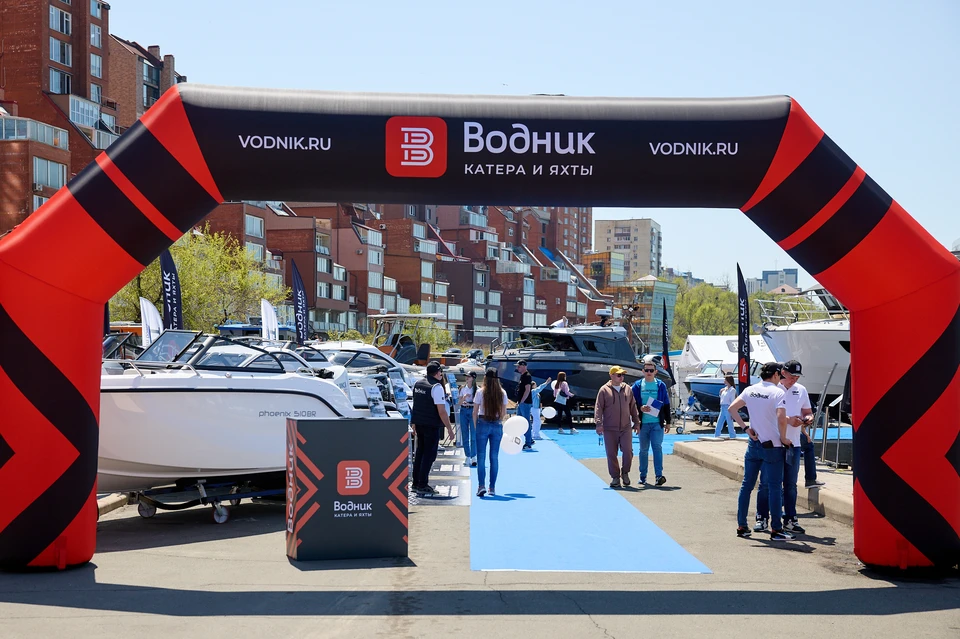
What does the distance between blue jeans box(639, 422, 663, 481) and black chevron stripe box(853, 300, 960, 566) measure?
656 cm

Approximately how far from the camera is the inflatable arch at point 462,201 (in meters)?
8.12

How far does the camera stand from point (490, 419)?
520 inches

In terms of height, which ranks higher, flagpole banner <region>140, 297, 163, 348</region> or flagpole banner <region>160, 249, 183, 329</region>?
flagpole banner <region>160, 249, 183, 329</region>

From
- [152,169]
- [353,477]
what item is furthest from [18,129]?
[353,477]

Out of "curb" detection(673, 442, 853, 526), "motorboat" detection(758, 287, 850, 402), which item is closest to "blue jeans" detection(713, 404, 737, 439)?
"motorboat" detection(758, 287, 850, 402)

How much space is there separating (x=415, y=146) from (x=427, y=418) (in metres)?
5.90

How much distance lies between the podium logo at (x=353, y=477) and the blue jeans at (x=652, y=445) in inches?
274

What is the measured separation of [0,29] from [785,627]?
70.9 metres

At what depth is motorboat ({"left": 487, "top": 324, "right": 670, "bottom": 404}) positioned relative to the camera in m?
28.2

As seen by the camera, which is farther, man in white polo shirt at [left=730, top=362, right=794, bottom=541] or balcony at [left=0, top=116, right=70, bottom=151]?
balcony at [left=0, top=116, right=70, bottom=151]

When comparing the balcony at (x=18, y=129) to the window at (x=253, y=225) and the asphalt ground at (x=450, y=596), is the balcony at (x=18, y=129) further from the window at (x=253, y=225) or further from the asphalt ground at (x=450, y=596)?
the asphalt ground at (x=450, y=596)

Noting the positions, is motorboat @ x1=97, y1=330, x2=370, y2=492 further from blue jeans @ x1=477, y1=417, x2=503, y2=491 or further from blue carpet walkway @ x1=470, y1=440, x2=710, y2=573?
blue carpet walkway @ x1=470, y1=440, x2=710, y2=573

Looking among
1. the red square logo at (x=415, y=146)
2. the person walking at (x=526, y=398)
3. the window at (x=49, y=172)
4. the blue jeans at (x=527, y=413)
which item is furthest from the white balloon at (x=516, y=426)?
the window at (x=49, y=172)

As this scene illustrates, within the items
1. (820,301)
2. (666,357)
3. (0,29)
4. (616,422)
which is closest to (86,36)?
(0,29)
